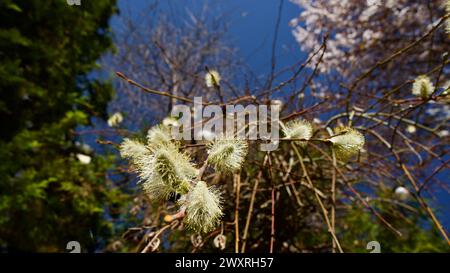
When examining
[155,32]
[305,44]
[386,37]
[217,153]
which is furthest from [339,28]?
[217,153]

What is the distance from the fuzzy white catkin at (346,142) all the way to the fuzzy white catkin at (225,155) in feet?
0.75

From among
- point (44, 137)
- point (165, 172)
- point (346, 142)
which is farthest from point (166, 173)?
point (44, 137)

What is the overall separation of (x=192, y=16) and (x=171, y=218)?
5.15 m

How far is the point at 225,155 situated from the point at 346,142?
0.27 m

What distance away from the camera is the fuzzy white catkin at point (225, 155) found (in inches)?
24.9

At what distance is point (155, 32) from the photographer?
199 inches

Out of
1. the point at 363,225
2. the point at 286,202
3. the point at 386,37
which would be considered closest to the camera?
the point at 286,202

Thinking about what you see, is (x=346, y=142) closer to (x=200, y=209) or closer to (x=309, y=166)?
(x=200, y=209)

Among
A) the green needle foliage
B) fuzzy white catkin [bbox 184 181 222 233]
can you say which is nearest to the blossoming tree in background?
fuzzy white catkin [bbox 184 181 222 233]

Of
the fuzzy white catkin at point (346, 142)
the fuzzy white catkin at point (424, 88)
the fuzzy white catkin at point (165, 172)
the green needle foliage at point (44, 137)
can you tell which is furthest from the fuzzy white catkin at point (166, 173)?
the green needle foliage at point (44, 137)

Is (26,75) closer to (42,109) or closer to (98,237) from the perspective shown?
(42,109)

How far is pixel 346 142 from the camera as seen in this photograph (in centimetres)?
72

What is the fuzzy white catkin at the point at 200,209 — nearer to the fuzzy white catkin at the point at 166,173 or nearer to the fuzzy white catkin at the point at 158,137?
the fuzzy white catkin at the point at 166,173

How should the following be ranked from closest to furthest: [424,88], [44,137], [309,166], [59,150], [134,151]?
[134,151], [424,88], [309,166], [44,137], [59,150]
